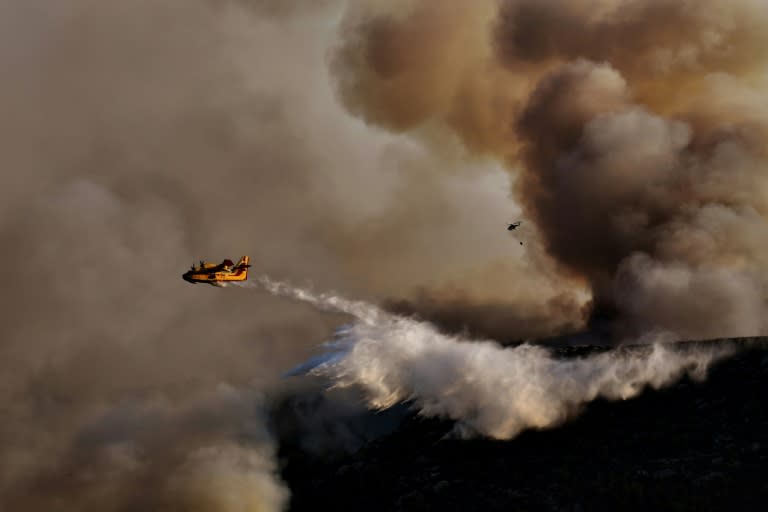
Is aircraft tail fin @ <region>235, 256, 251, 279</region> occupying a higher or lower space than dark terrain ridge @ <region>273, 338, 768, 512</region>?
higher

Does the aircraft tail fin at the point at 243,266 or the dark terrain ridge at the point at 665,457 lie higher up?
the aircraft tail fin at the point at 243,266

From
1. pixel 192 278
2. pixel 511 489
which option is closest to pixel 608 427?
pixel 511 489

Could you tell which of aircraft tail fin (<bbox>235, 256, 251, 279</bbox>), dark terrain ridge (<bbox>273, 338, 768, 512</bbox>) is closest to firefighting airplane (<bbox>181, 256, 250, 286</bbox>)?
aircraft tail fin (<bbox>235, 256, 251, 279</bbox>)

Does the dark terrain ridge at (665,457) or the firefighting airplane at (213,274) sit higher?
the firefighting airplane at (213,274)

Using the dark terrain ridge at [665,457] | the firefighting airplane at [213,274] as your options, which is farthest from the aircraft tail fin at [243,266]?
the dark terrain ridge at [665,457]

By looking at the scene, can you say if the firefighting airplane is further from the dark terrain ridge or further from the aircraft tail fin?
the dark terrain ridge

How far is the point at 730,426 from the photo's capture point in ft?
584

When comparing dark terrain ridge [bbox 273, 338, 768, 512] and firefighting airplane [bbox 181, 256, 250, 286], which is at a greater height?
firefighting airplane [bbox 181, 256, 250, 286]

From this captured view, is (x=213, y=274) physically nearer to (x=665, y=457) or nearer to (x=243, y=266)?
(x=243, y=266)

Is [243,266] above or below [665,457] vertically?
above

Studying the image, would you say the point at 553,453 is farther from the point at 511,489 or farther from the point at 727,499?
the point at 727,499

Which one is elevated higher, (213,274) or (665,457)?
(213,274)

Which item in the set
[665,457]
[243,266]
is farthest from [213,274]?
[665,457]

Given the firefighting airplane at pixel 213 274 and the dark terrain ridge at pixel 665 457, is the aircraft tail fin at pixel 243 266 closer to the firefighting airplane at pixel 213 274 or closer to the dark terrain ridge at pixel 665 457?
the firefighting airplane at pixel 213 274
